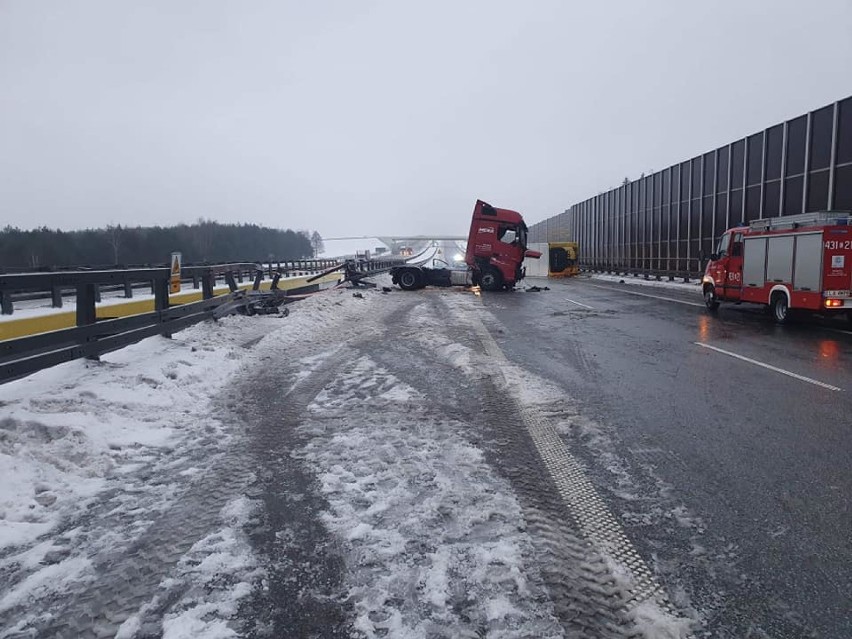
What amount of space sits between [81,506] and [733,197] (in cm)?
2750

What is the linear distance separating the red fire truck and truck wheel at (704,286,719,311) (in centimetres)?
3

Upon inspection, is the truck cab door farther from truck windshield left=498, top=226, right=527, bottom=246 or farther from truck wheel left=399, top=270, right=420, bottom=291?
truck wheel left=399, top=270, right=420, bottom=291

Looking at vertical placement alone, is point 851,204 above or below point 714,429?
above

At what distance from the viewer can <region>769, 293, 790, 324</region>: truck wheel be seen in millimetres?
13445

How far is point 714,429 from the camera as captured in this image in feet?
17.0

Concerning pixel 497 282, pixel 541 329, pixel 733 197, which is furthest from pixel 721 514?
pixel 733 197

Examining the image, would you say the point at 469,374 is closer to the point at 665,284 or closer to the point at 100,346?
the point at 100,346

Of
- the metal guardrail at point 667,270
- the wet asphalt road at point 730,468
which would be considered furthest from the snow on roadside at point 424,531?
the metal guardrail at point 667,270

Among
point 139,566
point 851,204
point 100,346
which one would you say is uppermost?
point 851,204

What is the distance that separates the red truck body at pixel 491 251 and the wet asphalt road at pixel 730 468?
16.5m

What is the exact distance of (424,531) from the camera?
3225 mm

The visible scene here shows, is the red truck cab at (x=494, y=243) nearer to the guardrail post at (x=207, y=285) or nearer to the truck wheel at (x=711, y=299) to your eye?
the truck wheel at (x=711, y=299)

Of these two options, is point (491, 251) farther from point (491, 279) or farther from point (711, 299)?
point (711, 299)

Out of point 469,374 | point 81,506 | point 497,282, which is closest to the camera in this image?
point 81,506
